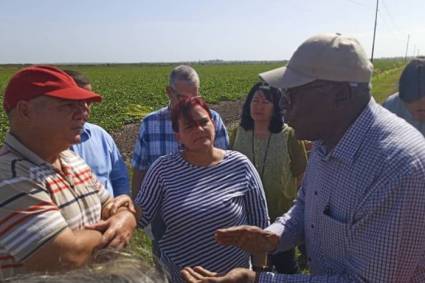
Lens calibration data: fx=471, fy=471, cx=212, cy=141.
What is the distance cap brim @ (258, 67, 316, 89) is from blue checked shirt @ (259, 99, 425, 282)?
11.1 inches

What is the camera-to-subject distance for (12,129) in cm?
196

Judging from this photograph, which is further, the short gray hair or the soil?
the soil

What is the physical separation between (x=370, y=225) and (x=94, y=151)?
252cm

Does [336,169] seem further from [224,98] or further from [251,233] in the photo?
[224,98]

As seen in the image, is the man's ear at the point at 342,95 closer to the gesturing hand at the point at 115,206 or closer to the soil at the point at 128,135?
the gesturing hand at the point at 115,206

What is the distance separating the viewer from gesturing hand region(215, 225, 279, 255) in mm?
2385

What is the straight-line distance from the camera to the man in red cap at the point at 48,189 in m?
1.68

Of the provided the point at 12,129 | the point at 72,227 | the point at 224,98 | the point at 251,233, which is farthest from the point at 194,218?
the point at 224,98

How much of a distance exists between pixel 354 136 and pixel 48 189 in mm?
1258

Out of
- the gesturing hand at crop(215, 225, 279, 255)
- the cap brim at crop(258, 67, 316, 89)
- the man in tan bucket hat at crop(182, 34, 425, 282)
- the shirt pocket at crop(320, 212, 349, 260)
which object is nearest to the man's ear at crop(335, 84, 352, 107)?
the man in tan bucket hat at crop(182, 34, 425, 282)

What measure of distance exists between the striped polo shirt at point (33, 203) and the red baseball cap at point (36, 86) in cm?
18

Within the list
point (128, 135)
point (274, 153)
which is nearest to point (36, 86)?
point (274, 153)

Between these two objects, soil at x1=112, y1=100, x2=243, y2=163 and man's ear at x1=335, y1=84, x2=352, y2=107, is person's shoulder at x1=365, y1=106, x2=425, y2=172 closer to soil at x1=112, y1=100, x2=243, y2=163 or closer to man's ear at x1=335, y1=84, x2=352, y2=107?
man's ear at x1=335, y1=84, x2=352, y2=107

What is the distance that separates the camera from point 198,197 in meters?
2.95
